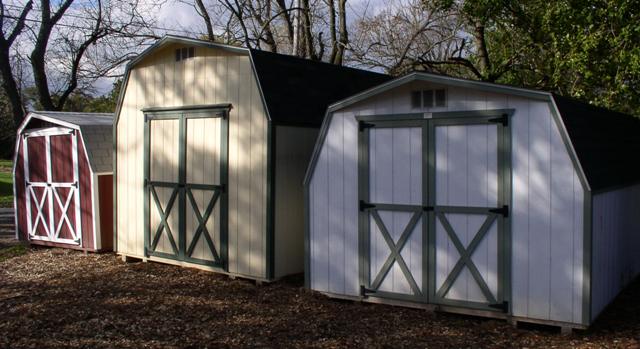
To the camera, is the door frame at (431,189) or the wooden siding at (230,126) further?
the wooden siding at (230,126)

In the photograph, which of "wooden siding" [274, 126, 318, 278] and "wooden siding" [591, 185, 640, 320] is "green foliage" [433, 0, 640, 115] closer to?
"wooden siding" [591, 185, 640, 320]

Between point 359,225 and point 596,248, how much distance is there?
2502mm

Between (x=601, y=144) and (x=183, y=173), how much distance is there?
215 inches

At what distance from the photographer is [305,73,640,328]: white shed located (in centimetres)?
630

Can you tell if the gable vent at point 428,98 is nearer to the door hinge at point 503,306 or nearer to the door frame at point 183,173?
the door hinge at point 503,306

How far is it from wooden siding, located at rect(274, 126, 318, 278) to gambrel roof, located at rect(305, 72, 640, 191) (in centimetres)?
75

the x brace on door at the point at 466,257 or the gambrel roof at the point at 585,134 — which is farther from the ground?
the gambrel roof at the point at 585,134

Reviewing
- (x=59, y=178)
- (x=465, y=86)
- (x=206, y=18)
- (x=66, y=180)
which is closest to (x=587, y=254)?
(x=465, y=86)

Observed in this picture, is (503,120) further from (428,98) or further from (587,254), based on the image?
(587,254)

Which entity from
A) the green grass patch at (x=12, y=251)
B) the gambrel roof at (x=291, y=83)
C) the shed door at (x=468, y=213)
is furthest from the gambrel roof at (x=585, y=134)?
the green grass patch at (x=12, y=251)

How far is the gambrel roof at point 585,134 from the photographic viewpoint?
6.25m

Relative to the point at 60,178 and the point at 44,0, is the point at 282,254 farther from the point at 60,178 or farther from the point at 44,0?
the point at 44,0

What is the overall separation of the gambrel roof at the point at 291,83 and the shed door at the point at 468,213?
93.2 inches

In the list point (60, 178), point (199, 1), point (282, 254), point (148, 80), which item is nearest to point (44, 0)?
point (199, 1)
